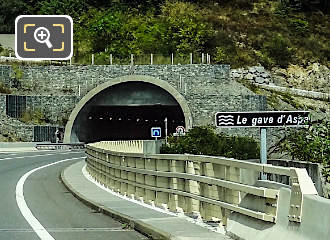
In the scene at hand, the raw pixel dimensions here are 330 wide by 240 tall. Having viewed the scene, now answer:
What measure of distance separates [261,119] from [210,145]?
1755 cm

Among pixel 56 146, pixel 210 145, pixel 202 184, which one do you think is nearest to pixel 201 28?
pixel 56 146

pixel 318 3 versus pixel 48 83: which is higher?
pixel 318 3

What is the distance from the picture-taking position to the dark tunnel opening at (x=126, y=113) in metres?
68.8

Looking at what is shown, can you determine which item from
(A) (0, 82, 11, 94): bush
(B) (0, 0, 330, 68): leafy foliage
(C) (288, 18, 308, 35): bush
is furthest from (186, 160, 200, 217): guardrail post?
(C) (288, 18, 308, 35): bush

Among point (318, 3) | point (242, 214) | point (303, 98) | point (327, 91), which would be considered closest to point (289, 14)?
point (318, 3)

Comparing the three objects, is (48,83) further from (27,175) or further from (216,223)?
(216,223)

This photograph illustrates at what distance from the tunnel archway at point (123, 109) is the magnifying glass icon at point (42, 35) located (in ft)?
157

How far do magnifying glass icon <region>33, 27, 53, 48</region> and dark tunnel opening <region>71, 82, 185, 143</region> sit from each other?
51.7 m

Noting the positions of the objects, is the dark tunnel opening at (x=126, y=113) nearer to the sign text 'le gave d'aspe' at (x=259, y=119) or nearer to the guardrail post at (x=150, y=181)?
the guardrail post at (x=150, y=181)

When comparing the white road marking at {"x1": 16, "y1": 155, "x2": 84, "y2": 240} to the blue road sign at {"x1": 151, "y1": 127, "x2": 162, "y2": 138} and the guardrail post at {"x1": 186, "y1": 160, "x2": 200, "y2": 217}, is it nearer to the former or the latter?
the guardrail post at {"x1": 186, "y1": 160, "x2": 200, "y2": 217}

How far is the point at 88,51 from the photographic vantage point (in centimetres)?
8325

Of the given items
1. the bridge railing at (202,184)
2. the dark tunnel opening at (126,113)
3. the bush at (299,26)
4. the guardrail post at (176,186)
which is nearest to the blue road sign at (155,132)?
the dark tunnel opening at (126,113)

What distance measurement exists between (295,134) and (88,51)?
66.2m

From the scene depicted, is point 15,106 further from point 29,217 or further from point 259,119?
point 259,119
